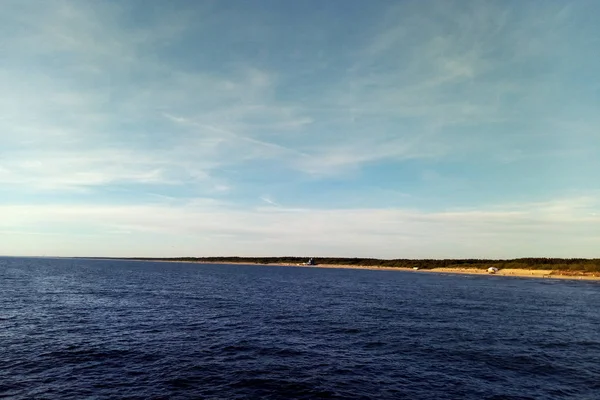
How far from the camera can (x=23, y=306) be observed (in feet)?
196

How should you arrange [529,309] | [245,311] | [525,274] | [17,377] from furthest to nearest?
[525,274]
[529,309]
[245,311]
[17,377]

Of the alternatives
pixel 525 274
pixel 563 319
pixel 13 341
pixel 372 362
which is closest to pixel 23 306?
pixel 13 341

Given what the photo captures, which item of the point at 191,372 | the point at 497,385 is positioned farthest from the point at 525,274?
the point at 191,372

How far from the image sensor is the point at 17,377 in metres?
27.8

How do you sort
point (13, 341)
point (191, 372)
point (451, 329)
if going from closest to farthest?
1. point (191, 372)
2. point (13, 341)
3. point (451, 329)

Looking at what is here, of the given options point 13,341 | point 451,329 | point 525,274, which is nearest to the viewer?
point 13,341

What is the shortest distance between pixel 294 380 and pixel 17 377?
21841mm

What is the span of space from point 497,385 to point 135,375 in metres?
29.2

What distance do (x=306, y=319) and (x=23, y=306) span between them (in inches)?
1900

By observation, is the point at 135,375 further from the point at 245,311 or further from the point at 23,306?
the point at 23,306

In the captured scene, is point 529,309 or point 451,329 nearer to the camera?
point 451,329

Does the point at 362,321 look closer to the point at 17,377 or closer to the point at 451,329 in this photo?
the point at 451,329

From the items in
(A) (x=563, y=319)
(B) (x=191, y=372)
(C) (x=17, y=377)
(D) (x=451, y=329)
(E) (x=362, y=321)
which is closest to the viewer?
(C) (x=17, y=377)

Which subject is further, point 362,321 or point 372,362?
point 362,321
